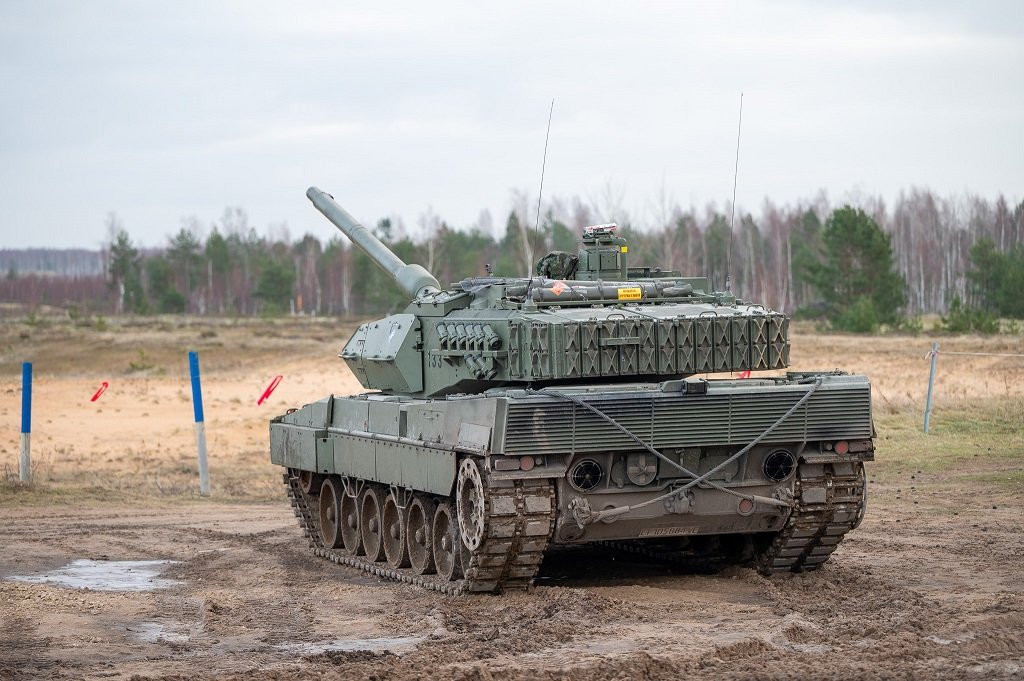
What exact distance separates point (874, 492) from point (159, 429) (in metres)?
14.6

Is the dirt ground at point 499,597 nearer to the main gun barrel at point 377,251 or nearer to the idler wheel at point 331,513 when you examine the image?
the idler wheel at point 331,513

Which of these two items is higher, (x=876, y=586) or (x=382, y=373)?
(x=382, y=373)

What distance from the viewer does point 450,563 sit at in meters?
13.5

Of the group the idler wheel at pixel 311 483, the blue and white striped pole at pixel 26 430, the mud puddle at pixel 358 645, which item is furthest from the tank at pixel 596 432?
the blue and white striped pole at pixel 26 430

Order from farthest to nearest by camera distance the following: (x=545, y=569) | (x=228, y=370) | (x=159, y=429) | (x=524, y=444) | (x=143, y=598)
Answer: (x=228, y=370)
(x=159, y=429)
(x=545, y=569)
(x=143, y=598)
(x=524, y=444)

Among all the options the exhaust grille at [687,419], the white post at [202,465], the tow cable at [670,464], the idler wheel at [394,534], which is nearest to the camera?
the exhaust grille at [687,419]

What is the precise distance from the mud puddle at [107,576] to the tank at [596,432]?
6.46 ft

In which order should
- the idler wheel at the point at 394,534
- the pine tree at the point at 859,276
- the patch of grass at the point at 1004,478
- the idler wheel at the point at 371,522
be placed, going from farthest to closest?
the pine tree at the point at 859,276
the patch of grass at the point at 1004,478
the idler wheel at the point at 371,522
the idler wheel at the point at 394,534

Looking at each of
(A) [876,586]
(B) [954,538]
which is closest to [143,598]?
(A) [876,586]

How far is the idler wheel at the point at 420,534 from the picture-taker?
14.0 meters

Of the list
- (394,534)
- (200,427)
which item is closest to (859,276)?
(200,427)

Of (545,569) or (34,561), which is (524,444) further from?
(34,561)

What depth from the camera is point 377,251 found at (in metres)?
17.6

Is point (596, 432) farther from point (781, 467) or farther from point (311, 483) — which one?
point (311, 483)
